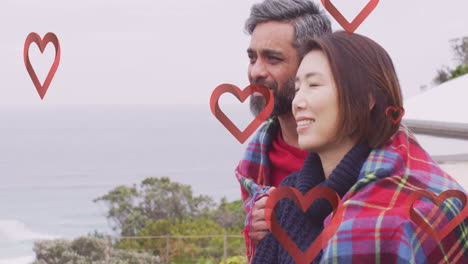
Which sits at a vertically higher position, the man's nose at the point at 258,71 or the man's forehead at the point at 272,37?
the man's forehead at the point at 272,37

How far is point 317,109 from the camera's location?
1.69 metres

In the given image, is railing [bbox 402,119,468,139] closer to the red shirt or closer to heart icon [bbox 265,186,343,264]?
the red shirt

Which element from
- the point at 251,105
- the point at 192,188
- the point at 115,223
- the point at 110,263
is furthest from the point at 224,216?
the point at 251,105

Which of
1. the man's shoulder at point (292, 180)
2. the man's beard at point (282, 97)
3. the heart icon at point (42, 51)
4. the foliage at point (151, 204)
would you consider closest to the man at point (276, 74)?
the man's beard at point (282, 97)

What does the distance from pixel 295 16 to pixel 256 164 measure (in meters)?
0.44

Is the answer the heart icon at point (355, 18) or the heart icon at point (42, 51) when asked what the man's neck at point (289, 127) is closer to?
the heart icon at point (355, 18)

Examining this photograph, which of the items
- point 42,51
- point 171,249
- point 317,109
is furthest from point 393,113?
point 171,249

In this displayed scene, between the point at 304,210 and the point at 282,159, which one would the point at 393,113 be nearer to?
the point at 304,210

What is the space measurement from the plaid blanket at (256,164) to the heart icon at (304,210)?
0.48m

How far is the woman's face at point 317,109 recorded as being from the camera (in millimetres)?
1692

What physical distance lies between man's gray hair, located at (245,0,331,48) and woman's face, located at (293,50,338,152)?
0.49 meters

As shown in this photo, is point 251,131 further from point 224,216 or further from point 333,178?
point 224,216

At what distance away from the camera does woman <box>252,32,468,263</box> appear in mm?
1694

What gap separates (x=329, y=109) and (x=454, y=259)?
1.53ft
